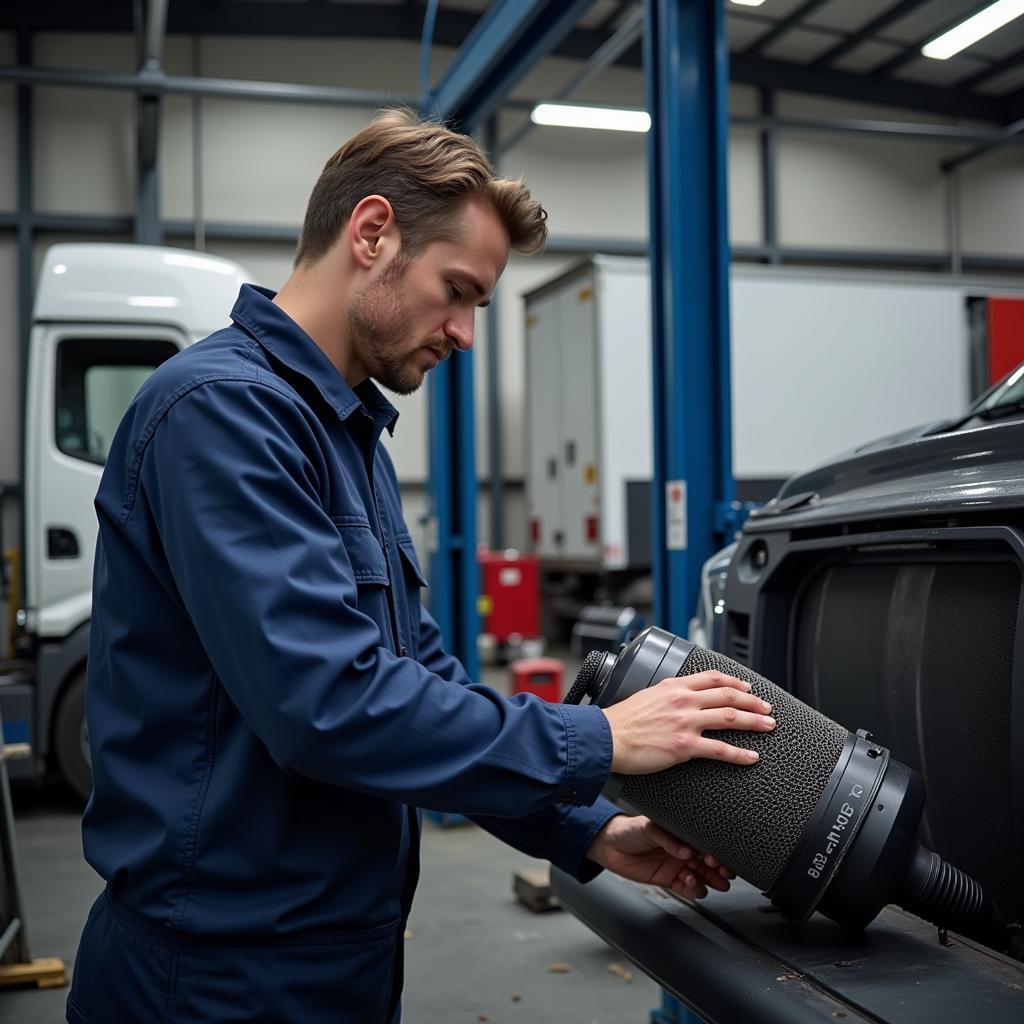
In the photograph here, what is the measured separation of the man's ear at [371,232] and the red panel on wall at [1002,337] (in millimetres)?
9507

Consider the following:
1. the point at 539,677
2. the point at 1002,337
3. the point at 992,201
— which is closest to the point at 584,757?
the point at 539,677

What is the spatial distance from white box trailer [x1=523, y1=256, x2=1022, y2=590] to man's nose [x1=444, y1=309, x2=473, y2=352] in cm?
721

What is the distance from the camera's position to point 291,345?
61.4 inches

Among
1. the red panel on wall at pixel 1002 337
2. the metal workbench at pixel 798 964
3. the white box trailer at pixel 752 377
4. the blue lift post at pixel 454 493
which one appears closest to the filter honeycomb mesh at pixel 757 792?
the metal workbench at pixel 798 964

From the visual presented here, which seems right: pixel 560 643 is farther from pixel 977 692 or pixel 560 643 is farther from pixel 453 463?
pixel 977 692

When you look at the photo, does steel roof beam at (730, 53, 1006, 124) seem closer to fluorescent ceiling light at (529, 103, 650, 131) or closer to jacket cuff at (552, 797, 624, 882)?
fluorescent ceiling light at (529, 103, 650, 131)

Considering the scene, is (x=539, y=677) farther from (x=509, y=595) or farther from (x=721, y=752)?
(x=721, y=752)

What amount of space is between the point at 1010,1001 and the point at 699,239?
2345 mm

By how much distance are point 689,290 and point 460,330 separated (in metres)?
1.70

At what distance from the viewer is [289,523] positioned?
4.36 feet

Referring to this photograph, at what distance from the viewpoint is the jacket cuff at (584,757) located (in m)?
1.41

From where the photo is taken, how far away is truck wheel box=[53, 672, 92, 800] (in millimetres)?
5801

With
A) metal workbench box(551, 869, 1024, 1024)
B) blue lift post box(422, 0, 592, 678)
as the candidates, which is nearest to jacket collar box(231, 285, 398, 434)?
metal workbench box(551, 869, 1024, 1024)

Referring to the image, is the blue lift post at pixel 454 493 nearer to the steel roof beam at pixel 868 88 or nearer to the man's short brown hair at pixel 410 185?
the man's short brown hair at pixel 410 185
